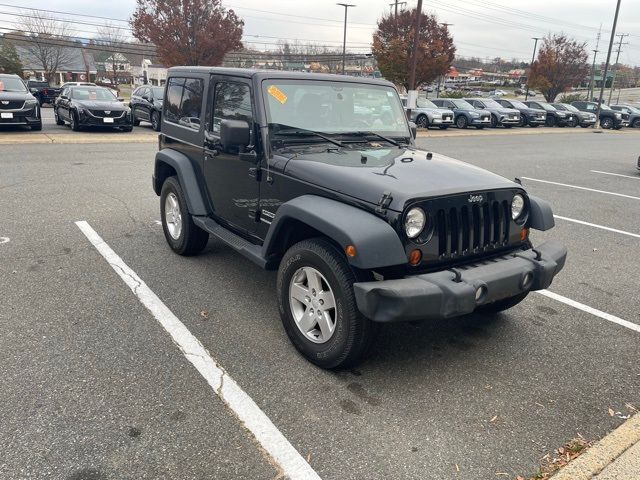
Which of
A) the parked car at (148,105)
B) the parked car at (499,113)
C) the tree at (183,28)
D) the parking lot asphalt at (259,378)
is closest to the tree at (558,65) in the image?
the parked car at (499,113)

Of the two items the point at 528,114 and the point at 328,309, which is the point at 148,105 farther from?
the point at 528,114

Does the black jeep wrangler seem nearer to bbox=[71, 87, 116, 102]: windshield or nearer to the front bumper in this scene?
the front bumper

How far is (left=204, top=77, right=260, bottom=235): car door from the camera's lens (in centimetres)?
405

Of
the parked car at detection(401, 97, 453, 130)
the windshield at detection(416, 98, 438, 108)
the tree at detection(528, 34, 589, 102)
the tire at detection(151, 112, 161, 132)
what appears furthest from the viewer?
the tree at detection(528, 34, 589, 102)

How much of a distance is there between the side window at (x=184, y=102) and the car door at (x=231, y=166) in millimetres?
280

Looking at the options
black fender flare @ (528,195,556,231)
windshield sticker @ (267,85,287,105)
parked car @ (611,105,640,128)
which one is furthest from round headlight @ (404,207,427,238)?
parked car @ (611,105,640,128)

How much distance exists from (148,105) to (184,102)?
15.5 metres

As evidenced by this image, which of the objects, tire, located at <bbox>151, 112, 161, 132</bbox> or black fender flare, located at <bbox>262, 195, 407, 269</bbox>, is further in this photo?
tire, located at <bbox>151, 112, 161, 132</bbox>

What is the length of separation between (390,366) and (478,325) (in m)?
1.06

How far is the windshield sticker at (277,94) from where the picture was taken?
400 centimetres

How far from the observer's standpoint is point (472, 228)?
10.7 ft

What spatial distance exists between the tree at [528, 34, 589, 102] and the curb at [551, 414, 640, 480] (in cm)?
5140

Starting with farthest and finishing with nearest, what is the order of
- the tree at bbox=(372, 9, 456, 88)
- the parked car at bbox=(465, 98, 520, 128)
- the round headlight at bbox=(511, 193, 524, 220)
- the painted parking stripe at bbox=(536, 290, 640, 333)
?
the tree at bbox=(372, 9, 456, 88) → the parked car at bbox=(465, 98, 520, 128) → the painted parking stripe at bbox=(536, 290, 640, 333) → the round headlight at bbox=(511, 193, 524, 220)

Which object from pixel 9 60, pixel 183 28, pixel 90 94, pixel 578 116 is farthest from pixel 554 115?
pixel 9 60
